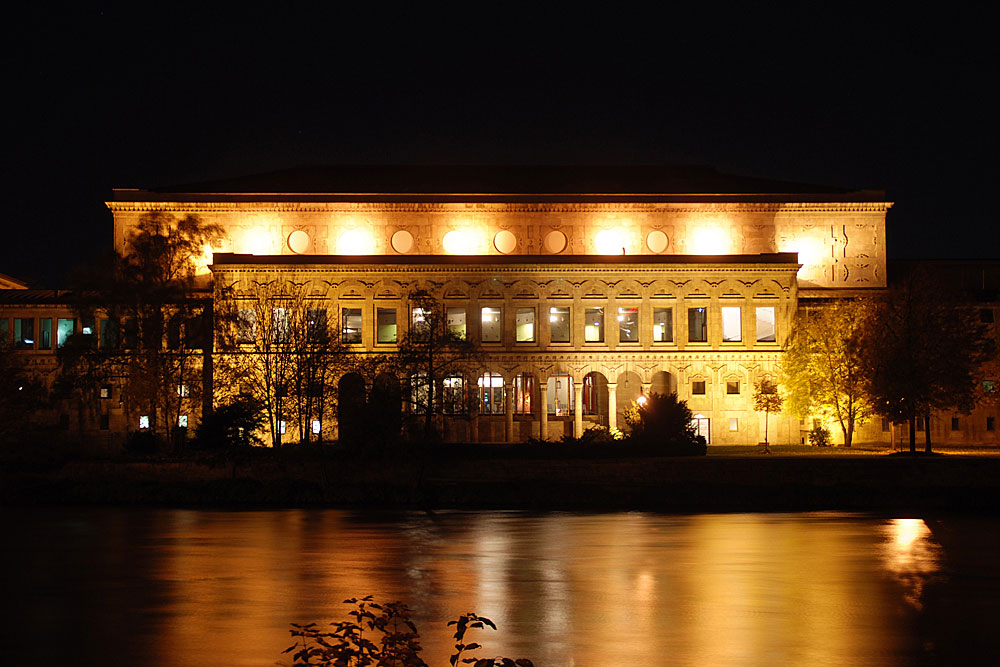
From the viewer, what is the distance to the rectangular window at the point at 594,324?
8316 cm

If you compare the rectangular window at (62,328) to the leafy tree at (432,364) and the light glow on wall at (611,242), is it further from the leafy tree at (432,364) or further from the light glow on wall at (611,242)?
the light glow on wall at (611,242)

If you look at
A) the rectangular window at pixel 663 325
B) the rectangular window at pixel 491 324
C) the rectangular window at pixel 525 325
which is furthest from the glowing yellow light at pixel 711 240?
the rectangular window at pixel 491 324

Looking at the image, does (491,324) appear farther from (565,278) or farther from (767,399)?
(767,399)

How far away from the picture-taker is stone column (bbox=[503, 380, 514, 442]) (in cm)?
8000

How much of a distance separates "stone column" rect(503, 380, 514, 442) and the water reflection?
34131 millimetres

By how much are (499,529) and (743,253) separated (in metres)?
49.1

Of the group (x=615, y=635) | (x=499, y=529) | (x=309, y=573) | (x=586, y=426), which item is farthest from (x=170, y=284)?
(x=615, y=635)

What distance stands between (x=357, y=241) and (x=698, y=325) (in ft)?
85.2

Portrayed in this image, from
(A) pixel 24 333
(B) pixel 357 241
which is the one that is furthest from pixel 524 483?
(A) pixel 24 333

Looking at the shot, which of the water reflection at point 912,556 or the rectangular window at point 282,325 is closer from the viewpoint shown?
the water reflection at point 912,556

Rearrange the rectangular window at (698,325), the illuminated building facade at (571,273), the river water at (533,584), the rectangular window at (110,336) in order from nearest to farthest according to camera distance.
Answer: the river water at (533,584) < the rectangular window at (110,336) < the illuminated building facade at (571,273) < the rectangular window at (698,325)

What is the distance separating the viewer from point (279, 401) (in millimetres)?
67562

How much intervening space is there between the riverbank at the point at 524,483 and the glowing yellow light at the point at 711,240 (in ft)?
103

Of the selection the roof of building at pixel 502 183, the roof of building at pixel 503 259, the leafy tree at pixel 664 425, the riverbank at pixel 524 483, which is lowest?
the riverbank at pixel 524 483
